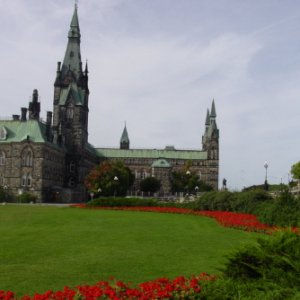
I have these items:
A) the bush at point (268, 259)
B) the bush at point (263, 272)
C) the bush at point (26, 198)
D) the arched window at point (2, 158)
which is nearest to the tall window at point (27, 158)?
the arched window at point (2, 158)

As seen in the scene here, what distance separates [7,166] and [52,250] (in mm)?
77254

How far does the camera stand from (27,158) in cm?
9138

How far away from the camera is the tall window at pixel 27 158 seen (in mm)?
91012

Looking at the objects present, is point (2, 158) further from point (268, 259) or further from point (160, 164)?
point (268, 259)

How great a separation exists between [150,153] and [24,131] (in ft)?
212

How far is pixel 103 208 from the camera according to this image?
5003cm

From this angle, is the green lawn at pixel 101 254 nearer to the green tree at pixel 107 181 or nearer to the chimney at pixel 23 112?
the green tree at pixel 107 181

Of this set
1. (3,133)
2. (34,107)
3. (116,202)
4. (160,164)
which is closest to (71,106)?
(34,107)

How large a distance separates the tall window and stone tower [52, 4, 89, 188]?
48.2 ft

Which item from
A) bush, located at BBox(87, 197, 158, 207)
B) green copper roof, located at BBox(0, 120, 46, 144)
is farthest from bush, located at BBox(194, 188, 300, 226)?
green copper roof, located at BBox(0, 120, 46, 144)

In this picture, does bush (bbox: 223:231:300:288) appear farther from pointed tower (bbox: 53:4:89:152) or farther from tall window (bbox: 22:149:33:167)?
pointed tower (bbox: 53:4:89:152)

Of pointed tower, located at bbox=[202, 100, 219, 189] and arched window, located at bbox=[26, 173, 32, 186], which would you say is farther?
pointed tower, located at bbox=[202, 100, 219, 189]

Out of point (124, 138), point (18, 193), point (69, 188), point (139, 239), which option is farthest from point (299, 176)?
point (139, 239)

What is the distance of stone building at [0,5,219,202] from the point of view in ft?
298
